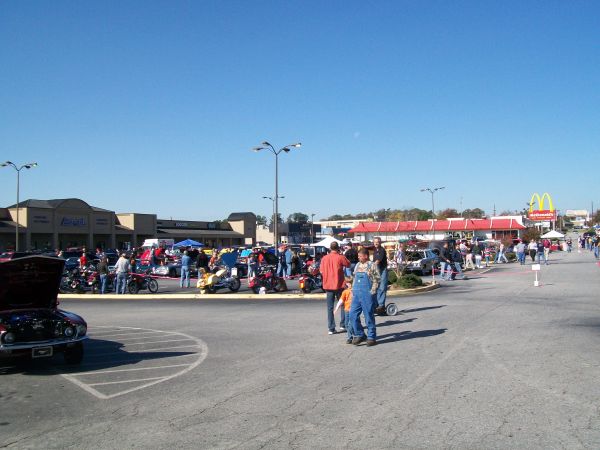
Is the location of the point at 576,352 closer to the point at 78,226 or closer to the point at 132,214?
the point at 78,226

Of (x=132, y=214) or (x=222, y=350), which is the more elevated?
(x=132, y=214)

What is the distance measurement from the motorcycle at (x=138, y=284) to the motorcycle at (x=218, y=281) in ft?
8.19

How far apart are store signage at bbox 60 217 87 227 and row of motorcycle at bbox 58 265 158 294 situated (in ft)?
133

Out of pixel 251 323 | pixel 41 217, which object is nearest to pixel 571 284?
pixel 251 323

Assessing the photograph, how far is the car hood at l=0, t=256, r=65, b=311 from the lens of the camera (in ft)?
28.7

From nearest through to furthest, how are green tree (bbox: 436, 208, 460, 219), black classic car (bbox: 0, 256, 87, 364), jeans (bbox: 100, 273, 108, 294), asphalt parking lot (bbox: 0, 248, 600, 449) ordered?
asphalt parking lot (bbox: 0, 248, 600, 449) → black classic car (bbox: 0, 256, 87, 364) → jeans (bbox: 100, 273, 108, 294) → green tree (bbox: 436, 208, 460, 219)

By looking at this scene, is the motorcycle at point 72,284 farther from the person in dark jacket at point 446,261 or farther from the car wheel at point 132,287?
the person in dark jacket at point 446,261

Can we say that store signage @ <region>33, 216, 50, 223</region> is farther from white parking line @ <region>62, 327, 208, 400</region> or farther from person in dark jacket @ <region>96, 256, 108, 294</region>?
white parking line @ <region>62, 327, 208, 400</region>

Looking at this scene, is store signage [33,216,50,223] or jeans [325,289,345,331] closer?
jeans [325,289,345,331]

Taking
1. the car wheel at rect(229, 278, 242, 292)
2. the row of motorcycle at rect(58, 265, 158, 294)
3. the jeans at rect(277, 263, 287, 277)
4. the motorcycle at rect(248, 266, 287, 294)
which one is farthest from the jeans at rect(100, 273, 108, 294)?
the jeans at rect(277, 263, 287, 277)

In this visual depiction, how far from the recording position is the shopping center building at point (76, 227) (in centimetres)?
5688

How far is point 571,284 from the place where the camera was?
69.5 feet

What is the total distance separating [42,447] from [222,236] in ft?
264

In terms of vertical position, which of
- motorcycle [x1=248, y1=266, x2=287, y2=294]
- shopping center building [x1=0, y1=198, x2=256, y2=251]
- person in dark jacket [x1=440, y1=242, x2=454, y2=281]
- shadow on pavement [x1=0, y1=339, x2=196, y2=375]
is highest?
shopping center building [x1=0, y1=198, x2=256, y2=251]
